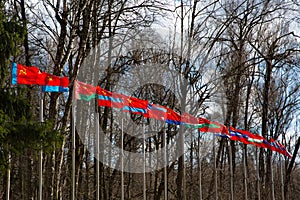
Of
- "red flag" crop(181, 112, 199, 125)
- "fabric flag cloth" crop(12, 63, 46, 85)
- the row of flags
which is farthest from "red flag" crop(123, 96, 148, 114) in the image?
"fabric flag cloth" crop(12, 63, 46, 85)

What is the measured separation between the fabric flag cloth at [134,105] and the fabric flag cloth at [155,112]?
130mm

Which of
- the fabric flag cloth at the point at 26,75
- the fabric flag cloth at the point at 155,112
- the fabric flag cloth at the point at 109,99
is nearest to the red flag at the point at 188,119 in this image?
the fabric flag cloth at the point at 155,112

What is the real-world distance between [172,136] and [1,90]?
16.3 m

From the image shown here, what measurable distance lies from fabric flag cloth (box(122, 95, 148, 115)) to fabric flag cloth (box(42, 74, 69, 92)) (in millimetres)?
2462

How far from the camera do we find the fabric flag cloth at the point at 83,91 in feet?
37.3

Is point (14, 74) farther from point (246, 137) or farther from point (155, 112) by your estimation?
point (246, 137)

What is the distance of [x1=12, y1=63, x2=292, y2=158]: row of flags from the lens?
989cm

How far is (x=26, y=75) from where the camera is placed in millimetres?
9812

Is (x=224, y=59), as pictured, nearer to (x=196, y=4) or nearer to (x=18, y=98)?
(x=196, y=4)

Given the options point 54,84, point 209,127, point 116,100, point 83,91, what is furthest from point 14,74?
point 209,127

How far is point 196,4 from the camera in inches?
754

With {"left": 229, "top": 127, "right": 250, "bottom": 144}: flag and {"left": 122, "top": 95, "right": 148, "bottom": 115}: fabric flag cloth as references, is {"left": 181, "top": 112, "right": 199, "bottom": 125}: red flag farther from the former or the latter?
{"left": 229, "top": 127, "right": 250, "bottom": 144}: flag

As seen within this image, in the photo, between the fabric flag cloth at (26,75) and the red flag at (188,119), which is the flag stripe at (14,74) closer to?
the fabric flag cloth at (26,75)

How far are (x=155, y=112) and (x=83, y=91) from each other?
3046mm
